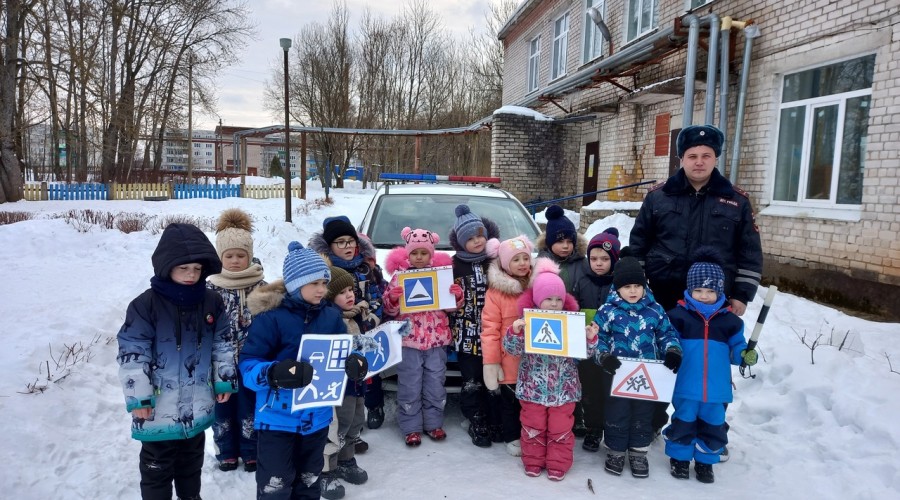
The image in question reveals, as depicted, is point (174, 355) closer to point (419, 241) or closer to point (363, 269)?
point (363, 269)

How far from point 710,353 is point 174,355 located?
2.80 m

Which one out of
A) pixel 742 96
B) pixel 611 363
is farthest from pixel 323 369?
pixel 742 96

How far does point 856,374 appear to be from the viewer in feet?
12.1

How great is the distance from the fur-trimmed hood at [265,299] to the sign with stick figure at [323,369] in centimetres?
22

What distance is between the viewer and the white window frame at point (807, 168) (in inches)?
239

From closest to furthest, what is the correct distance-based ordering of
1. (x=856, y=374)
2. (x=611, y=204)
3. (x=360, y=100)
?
(x=856, y=374) < (x=611, y=204) < (x=360, y=100)

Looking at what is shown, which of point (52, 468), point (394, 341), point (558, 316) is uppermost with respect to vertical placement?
point (558, 316)

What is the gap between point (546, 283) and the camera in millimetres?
2916

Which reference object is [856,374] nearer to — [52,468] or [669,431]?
[669,431]

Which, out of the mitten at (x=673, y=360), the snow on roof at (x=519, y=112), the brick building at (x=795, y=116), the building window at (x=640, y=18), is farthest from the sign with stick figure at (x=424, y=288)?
the snow on roof at (x=519, y=112)

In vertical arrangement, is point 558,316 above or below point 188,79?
below

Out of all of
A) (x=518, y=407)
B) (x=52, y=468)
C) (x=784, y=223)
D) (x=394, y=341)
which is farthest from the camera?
(x=784, y=223)

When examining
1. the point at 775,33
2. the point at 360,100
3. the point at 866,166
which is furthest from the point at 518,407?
the point at 360,100

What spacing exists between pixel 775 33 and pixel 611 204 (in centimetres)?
375
